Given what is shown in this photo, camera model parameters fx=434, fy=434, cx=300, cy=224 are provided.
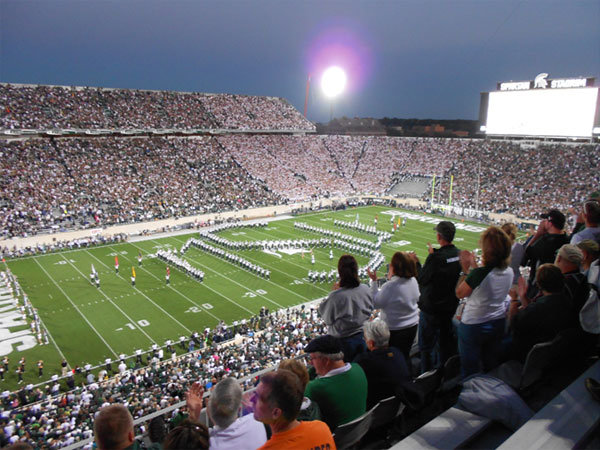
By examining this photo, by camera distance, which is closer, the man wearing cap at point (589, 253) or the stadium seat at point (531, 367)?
the stadium seat at point (531, 367)

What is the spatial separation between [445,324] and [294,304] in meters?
14.2

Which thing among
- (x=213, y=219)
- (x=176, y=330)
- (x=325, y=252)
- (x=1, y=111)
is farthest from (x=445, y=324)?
(x=1, y=111)

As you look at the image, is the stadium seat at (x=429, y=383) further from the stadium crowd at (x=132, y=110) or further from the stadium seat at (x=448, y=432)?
the stadium crowd at (x=132, y=110)

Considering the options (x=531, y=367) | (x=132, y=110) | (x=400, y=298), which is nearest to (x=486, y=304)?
(x=531, y=367)

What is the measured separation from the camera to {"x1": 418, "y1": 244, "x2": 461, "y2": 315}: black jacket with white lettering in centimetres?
415

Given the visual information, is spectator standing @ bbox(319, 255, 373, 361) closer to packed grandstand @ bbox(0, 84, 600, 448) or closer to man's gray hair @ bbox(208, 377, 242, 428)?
man's gray hair @ bbox(208, 377, 242, 428)

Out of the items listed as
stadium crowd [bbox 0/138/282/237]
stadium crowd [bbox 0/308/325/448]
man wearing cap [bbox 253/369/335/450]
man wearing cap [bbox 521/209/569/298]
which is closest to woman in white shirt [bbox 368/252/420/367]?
man wearing cap [bbox 521/209/569/298]

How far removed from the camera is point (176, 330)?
15.7 meters

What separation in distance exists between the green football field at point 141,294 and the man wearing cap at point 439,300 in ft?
40.3

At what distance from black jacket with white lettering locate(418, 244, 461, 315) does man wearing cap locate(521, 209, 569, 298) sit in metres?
1.41

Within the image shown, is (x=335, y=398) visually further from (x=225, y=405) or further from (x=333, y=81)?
(x=333, y=81)

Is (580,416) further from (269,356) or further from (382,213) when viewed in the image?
(382,213)

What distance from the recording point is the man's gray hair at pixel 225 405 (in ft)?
7.93

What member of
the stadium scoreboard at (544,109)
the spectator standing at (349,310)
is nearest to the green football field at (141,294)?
the spectator standing at (349,310)
